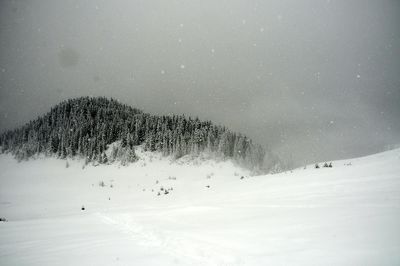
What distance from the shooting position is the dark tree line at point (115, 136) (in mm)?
53250

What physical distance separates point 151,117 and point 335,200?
63.0 meters

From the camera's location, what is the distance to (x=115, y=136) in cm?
6141

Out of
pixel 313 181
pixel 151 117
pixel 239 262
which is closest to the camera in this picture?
pixel 239 262

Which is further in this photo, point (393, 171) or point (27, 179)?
point (27, 179)

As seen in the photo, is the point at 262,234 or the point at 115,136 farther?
the point at 115,136

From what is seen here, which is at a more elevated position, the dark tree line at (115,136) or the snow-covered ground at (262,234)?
the dark tree line at (115,136)

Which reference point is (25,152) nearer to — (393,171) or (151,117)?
(151,117)

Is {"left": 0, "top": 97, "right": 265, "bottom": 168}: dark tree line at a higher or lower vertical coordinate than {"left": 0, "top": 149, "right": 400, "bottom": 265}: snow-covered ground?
higher

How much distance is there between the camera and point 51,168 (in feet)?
166

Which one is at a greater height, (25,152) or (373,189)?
(25,152)

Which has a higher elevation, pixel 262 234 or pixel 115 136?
pixel 115 136

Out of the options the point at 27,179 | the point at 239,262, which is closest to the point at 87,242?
the point at 239,262

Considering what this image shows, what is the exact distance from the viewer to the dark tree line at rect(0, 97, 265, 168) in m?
53.2

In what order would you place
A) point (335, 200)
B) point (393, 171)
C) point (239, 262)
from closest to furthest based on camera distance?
point (239, 262) → point (335, 200) → point (393, 171)
